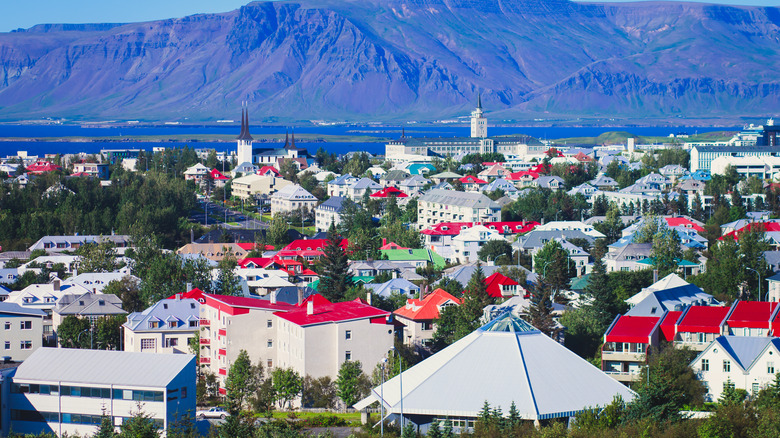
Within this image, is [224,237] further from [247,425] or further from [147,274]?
[247,425]

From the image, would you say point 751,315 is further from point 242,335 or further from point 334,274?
point 334,274

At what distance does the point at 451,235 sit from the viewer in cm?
8381

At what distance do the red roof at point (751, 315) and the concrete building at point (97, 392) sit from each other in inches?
787

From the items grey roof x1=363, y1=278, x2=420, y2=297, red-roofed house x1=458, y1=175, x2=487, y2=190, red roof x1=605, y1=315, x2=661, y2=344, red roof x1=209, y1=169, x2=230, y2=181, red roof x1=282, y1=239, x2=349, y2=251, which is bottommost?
red roof x1=605, y1=315, x2=661, y2=344

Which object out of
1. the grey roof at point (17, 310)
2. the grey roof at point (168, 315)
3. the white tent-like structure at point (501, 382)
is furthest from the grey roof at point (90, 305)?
the white tent-like structure at point (501, 382)

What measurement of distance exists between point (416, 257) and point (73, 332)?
96.6 feet

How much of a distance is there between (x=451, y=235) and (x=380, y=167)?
2082 inches

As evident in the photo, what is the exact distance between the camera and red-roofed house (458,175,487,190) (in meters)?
114

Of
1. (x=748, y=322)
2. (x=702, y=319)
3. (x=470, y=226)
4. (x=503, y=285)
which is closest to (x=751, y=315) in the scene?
(x=748, y=322)

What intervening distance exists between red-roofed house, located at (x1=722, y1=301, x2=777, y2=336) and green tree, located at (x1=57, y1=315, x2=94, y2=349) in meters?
23.6

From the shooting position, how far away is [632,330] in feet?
142

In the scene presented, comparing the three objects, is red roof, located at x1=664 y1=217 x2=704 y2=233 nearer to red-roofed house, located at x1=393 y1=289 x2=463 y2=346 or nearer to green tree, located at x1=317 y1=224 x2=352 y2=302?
green tree, located at x1=317 y1=224 x2=352 y2=302

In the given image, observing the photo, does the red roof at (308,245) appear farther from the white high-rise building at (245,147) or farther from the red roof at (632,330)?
the white high-rise building at (245,147)

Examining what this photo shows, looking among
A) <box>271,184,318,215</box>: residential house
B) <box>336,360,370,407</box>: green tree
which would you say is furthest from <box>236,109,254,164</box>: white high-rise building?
<box>336,360,370,407</box>: green tree
